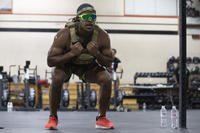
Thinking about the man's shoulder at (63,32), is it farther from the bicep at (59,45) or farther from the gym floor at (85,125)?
the gym floor at (85,125)

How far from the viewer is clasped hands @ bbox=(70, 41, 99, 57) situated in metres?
4.33

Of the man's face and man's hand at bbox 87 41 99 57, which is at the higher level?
the man's face

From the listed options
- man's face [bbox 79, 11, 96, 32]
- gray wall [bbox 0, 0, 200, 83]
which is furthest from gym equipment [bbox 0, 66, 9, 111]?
man's face [bbox 79, 11, 96, 32]

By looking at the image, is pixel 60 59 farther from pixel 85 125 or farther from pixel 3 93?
pixel 3 93

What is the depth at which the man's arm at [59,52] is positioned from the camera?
4.40m

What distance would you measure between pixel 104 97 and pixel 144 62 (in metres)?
9.82

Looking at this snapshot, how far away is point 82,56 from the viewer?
455cm

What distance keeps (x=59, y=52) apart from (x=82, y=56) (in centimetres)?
23

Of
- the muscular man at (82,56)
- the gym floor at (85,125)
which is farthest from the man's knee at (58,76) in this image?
the gym floor at (85,125)

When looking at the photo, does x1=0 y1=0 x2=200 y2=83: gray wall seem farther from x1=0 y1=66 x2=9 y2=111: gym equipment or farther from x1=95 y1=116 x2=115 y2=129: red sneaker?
x1=95 y1=116 x2=115 y2=129: red sneaker

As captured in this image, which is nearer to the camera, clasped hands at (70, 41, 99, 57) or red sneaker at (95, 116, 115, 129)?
clasped hands at (70, 41, 99, 57)

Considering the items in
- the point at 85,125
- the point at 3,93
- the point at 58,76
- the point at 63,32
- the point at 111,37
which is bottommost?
the point at 85,125

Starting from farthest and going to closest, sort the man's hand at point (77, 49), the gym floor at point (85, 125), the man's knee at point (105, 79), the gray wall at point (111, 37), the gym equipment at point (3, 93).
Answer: the gray wall at point (111, 37) < the gym equipment at point (3, 93) < the man's knee at point (105, 79) < the man's hand at point (77, 49) < the gym floor at point (85, 125)

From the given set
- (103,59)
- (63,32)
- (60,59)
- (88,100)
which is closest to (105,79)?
(103,59)
